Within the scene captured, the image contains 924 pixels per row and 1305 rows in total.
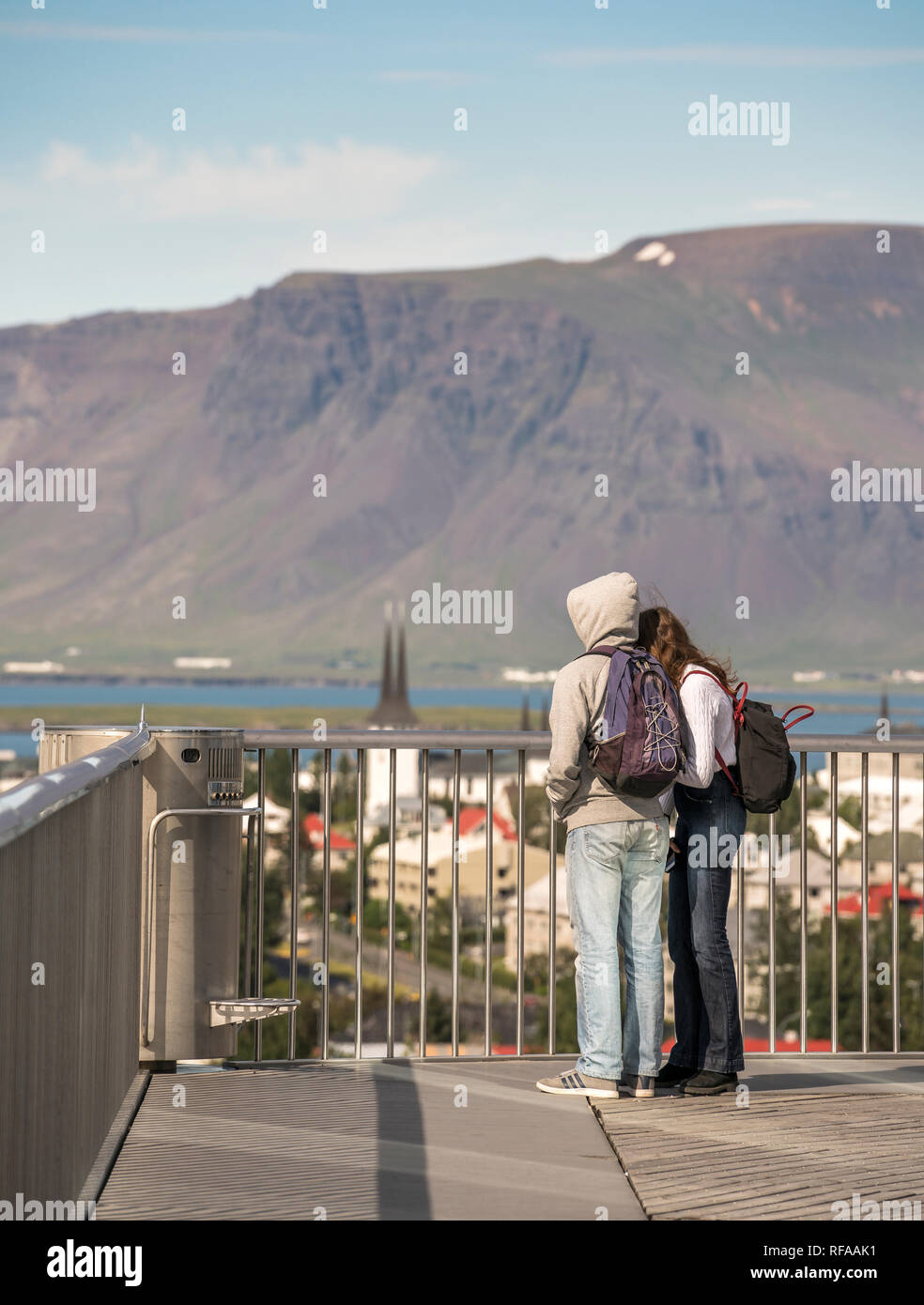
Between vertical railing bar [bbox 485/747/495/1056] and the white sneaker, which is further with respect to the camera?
vertical railing bar [bbox 485/747/495/1056]

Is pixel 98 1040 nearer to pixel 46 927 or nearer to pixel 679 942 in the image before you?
pixel 46 927

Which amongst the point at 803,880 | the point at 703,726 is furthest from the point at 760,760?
the point at 803,880

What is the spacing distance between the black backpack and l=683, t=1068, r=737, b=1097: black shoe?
1.11 meters

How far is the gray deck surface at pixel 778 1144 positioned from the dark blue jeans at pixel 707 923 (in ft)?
0.78

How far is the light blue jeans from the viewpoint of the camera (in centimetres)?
655

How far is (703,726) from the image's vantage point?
6574 millimetres

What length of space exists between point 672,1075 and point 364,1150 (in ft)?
5.32

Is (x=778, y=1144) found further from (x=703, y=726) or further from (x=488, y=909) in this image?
(x=488, y=909)

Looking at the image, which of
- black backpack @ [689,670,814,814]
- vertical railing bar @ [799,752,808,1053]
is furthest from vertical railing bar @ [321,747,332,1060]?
vertical railing bar @ [799,752,808,1053]

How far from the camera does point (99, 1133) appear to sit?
215 inches

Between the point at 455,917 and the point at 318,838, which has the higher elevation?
the point at 455,917

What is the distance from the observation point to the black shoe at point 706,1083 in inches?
265

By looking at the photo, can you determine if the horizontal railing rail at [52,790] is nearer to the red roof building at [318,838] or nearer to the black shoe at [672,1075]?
the black shoe at [672,1075]

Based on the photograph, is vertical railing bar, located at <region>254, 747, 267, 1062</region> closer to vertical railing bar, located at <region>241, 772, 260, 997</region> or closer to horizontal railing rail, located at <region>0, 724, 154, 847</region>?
vertical railing bar, located at <region>241, 772, 260, 997</region>
